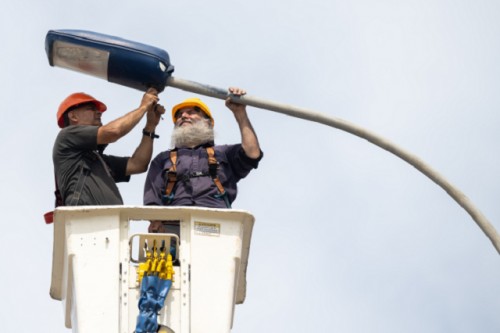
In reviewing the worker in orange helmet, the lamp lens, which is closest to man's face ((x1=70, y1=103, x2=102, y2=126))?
the worker in orange helmet

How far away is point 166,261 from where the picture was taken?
10055 mm

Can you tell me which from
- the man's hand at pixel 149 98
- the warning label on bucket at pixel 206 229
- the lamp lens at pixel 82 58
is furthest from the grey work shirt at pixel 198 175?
the warning label on bucket at pixel 206 229

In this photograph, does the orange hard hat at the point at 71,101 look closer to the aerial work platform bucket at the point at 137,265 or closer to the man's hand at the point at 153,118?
Answer: the man's hand at the point at 153,118

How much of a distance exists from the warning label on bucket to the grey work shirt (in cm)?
129

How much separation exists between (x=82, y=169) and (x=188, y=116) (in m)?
1.56

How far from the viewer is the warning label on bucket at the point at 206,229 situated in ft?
33.6

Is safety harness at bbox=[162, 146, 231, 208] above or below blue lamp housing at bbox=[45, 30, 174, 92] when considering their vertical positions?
below

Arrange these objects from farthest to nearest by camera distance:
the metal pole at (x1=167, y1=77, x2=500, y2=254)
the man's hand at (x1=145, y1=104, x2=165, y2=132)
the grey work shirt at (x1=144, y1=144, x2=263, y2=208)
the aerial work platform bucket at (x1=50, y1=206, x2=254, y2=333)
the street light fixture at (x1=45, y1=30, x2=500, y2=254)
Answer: the man's hand at (x1=145, y1=104, x2=165, y2=132)
the grey work shirt at (x1=144, y1=144, x2=263, y2=208)
the street light fixture at (x1=45, y1=30, x2=500, y2=254)
the metal pole at (x1=167, y1=77, x2=500, y2=254)
the aerial work platform bucket at (x1=50, y1=206, x2=254, y2=333)

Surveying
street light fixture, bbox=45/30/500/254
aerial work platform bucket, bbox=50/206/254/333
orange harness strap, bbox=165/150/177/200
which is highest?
street light fixture, bbox=45/30/500/254

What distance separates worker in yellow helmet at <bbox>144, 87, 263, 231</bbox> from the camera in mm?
11688

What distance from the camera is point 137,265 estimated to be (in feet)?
33.0

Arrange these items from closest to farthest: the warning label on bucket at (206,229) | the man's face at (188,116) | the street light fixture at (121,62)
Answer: the warning label on bucket at (206,229) < the street light fixture at (121,62) < the man's face at (188,116)

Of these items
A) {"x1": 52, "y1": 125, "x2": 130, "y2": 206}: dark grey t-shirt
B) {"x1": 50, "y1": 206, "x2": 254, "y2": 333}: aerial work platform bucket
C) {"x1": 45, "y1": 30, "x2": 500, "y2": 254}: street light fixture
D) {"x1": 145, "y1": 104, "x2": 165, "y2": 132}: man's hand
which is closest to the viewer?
{"x1": 50, "y1": 206, "x2": 254, "y2": 333}: aerial work platform bucket

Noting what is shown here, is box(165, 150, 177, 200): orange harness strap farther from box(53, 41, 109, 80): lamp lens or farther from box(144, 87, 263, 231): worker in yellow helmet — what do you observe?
box(53, 41, 109, 80): lamp lens
